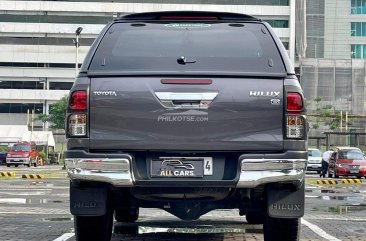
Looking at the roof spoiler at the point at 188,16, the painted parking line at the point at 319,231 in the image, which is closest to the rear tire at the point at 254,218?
the painted parking line at the point at 319,231

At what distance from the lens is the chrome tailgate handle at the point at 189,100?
6254 millimetres

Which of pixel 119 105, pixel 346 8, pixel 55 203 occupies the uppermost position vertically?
pixel 346 8

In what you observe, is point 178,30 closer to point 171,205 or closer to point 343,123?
point 171,205

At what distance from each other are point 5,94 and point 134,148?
87066 millimetres

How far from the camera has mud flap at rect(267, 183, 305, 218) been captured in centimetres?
644

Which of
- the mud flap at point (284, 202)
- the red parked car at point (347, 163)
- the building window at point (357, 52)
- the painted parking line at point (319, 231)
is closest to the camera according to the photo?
the mud flap at point (284, 202)

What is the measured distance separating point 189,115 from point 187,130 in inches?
5.0

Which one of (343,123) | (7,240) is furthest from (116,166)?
(343,123)

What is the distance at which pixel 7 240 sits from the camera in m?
8.75

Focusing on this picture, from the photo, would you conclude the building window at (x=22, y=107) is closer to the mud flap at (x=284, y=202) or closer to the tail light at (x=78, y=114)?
A: the tail light at (x=78, y=114)

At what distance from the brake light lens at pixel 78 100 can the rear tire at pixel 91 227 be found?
1253 mm

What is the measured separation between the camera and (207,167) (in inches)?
247

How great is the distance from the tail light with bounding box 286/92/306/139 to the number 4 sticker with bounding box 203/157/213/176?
0.68 metres

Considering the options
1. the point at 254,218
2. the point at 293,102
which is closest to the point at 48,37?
the point at 254,218
